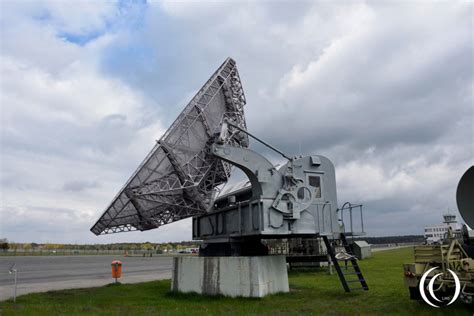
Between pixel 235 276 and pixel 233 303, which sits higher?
pixel 235 276

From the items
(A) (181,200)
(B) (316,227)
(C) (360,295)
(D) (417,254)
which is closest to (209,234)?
(A) (181,200)

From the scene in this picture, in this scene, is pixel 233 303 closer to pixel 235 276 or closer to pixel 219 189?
pixel 235 276

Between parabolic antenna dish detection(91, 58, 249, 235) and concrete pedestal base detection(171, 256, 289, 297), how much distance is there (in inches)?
115

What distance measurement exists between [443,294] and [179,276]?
10.8 meters

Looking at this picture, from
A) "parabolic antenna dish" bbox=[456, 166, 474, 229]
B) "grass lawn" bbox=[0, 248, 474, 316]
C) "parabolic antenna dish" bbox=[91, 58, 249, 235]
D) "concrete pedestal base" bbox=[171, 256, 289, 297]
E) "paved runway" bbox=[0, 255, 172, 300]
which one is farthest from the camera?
"paved runway" bbox=[0, 255, 172, 300]

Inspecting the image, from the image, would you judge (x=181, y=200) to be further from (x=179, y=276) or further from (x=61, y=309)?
(x=61, y=309)

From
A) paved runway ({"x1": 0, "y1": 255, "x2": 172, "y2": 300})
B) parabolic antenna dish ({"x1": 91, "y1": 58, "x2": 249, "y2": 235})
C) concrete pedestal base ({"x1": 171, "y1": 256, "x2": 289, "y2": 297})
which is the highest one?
parabolic antenna dish ({"x1": 91, "y1": 58, "x2": 249, "y2": 235})

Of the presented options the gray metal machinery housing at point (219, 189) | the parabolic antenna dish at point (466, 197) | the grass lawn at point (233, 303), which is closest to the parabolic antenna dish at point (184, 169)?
the gray metal machinery housing at point (219, 189)

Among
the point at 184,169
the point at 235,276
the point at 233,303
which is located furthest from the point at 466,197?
the point at 184,169

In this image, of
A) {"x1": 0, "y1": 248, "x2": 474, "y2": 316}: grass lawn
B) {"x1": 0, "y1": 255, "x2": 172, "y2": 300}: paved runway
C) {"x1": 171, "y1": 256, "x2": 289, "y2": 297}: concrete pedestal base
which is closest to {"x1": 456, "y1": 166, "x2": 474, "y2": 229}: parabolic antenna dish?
{"x1": 0, "y1": 248, "x2": 474, "y2": 316}: grass lawn

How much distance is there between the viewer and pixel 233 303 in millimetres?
14625

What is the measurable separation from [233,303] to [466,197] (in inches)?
322

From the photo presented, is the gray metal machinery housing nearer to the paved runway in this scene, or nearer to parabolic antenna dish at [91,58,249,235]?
parabolic antenna dish at [91,58,249,235]

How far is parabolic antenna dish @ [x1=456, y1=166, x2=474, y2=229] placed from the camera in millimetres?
11938
